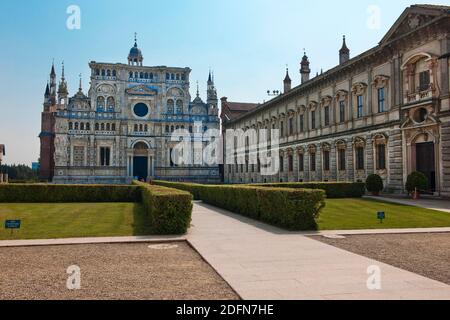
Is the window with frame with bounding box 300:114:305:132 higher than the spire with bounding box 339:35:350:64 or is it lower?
lower

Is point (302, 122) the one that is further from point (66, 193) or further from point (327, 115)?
point (66, 193)

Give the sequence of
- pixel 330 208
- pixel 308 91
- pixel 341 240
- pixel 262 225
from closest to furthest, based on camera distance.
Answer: pixel 341 240
pixel 262 225
pixel 330 208
pixel 308 91

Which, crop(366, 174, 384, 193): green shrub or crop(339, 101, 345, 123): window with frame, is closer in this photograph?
crop(366, 174, 384, 193): green shrub

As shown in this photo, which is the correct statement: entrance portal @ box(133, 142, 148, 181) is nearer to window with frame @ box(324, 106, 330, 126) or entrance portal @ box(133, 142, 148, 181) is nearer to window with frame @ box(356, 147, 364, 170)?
window with frame @ box(324, 106, 330, 126)

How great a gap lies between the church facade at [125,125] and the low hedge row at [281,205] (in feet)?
164

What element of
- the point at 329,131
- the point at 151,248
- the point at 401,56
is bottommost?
the point at 151,248

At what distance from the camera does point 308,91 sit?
4347 centimetres

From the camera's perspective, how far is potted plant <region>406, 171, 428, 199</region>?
86.3ft

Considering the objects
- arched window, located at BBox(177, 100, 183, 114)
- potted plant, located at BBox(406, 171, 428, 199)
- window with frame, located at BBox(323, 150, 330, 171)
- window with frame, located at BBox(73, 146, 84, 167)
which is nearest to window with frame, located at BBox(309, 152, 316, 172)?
window with frame, located at BBox(323, 150, 330, 171)

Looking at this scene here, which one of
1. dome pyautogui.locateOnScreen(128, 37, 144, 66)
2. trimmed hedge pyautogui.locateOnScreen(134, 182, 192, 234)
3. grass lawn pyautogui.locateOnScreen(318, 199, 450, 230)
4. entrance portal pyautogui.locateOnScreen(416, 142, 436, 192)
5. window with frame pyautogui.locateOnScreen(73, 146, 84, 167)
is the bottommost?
grass lawn pyautogui.locateOnScreen(318, 199, 450, 230)

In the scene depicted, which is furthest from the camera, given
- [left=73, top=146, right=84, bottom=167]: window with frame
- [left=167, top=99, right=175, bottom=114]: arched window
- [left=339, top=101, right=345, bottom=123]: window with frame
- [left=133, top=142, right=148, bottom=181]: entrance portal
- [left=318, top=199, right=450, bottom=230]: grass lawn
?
[left=167, top=99, right=175, bottom=114]: arched window

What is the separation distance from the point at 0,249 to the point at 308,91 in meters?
37.1
